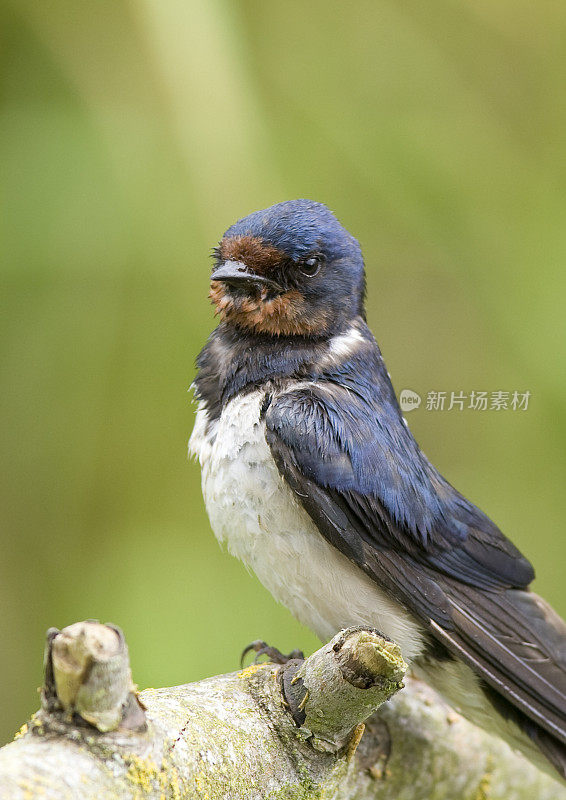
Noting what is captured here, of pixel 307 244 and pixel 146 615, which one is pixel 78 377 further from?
pixel 307 244

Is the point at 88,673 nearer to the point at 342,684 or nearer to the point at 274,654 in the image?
the point at 342,684

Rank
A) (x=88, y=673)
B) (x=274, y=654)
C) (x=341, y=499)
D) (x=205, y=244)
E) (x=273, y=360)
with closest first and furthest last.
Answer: (x=88, y=673) → (x=341, y=499) → (x=273, y=360) → (x=274, y=654) → (x=205, y=244)

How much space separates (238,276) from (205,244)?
0.61 metres

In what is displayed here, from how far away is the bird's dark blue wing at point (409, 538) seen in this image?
5.49 feet

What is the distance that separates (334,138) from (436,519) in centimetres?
113

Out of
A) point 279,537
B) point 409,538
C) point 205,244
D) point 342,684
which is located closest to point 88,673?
point 342,684

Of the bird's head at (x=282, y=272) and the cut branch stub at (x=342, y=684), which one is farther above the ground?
the bird's head at (x=282, y=272)

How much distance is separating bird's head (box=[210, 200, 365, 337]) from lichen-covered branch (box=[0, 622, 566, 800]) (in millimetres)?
657

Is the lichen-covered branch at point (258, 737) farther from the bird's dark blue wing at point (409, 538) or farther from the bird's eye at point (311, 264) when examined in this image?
the bird's eye at point (311, 264)

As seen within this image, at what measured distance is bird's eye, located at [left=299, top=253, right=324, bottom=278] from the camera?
6.02 feet

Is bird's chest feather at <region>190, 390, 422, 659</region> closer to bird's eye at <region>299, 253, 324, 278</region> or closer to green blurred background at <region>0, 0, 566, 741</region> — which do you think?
bird's eye at <region>299, 253, 324, 278</region>

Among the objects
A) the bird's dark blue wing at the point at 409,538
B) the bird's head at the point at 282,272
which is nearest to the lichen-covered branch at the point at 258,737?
the bird's dark blue wing at the point at 409,538

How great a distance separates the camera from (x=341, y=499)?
168 centimetres

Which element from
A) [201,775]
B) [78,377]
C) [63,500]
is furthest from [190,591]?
[201,775]
